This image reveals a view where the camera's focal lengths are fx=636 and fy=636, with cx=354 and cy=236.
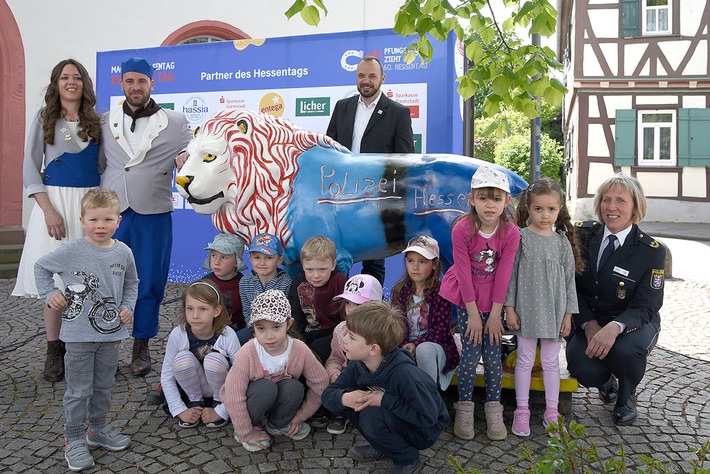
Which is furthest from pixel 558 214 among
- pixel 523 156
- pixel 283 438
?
pixel 523 156

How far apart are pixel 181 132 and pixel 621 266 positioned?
283cm

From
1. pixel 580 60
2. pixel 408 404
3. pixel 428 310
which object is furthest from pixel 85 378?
pixel 580 60

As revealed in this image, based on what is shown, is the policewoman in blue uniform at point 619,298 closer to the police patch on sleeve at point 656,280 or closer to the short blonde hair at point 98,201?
the police patch on sleeve at point 656,280

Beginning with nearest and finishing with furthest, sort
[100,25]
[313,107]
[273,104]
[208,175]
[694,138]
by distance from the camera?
1. [208,175]
2. [313,107]
3. [273,104]
4. [100,25]
5. [694,138]

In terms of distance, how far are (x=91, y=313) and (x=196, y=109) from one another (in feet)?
15.9

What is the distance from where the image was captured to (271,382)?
3008mm

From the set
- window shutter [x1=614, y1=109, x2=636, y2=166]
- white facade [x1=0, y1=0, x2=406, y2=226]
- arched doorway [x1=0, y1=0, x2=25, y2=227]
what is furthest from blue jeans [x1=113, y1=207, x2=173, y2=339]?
window shutter [x1=614, y1=109, x2=636, y2=166]

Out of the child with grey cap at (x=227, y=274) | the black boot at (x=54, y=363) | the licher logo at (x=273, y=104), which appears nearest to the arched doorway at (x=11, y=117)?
the licher logo at (x=273, y=104)

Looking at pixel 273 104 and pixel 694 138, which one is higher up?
pixel 694 138

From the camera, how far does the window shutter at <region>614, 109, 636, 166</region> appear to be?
16.4m

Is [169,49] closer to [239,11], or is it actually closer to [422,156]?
[239,11]

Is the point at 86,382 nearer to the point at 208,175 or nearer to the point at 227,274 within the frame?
the point at 227,274

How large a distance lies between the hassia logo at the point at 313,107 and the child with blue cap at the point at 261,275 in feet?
11.3

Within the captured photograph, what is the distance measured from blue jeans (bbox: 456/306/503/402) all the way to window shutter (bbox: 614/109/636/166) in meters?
14.9
